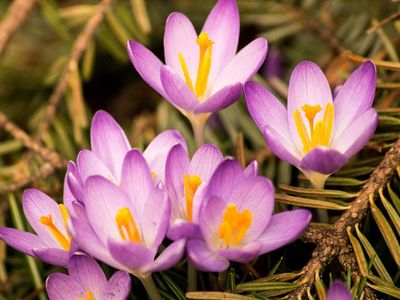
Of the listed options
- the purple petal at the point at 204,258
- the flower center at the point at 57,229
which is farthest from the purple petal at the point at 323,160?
the flower center at the point at 57,229

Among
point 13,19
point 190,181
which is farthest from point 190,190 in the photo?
point 13,19

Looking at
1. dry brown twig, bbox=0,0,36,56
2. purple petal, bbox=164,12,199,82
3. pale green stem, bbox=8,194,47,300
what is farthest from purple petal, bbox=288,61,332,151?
dry brown twig, bbox=0,0,36,56

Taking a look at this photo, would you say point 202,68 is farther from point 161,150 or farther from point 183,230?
point 183,230

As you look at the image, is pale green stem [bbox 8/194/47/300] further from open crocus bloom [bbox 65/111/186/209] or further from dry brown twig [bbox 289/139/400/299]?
dry brown twig [bbox 289/139/400/299]

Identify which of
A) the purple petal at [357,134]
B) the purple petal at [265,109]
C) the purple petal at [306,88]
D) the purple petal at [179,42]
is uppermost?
the purple petal at [179,42]

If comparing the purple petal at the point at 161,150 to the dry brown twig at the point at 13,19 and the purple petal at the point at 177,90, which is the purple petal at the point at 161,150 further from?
the dry brown twig at the point at 13,19

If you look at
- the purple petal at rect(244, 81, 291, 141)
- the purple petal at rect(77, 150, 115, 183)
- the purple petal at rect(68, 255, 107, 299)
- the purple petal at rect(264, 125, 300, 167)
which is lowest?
the purple petal at rect(68, 255, 107, 299)

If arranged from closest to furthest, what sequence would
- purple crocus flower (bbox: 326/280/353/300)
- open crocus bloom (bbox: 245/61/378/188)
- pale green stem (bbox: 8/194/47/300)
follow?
1. purple crocus flower (bbox: 326/280/353/300)
2. open crocus bloom (bbox: 245/61/378/188)
3. pale green stem (bbox: 8/194/47/300)
